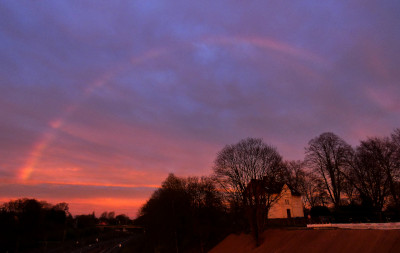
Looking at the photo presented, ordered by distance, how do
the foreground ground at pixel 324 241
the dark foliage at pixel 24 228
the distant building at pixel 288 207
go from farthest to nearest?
the dark foliage at pixel 24 228
the distant building at pixel 288 207
the foreground ground at pixel 324 241

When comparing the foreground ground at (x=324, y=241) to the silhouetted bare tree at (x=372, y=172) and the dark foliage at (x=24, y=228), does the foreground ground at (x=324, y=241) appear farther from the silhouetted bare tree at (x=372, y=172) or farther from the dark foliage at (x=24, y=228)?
the dark foliage at (x=24, y=228)

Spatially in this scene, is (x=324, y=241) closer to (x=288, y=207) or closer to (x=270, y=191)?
(x=270, y=191)

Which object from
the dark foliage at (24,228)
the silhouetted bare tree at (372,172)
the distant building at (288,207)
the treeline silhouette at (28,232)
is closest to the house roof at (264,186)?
the silhouetted bare tree at (372,172)

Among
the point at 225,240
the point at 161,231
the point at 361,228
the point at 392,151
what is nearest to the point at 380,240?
the point at 361,228

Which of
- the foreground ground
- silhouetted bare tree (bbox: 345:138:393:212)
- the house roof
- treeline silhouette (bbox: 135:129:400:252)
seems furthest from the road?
silhouetted bare tree (bbox: 345:138:393:212)

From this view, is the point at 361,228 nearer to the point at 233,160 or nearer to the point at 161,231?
the point at 233,160

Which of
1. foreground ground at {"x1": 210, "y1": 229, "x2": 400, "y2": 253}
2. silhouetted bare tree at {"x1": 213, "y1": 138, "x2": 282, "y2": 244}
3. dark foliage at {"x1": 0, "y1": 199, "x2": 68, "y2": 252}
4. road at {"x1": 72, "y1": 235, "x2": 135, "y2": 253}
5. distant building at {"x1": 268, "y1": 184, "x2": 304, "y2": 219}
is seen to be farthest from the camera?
road at {"x1": 72, "y1": 235, "x2": 135, "y2": 253}

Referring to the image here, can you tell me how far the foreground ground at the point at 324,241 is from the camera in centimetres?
2020

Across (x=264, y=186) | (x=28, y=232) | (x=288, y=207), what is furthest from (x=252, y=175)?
(x=28, y=232)

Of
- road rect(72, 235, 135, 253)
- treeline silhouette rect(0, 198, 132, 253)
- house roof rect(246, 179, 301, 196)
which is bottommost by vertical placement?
road rect(72, 235, 135, 253)

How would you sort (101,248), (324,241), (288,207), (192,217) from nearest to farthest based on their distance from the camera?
(324,241)
(192,217)
(288,207)
(101,248)

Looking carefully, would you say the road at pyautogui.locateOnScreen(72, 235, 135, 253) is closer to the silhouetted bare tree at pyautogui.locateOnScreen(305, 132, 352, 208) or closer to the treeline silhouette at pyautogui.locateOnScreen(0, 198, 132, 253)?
the treeline silhouette at pyautogui.locateOnScreen(0, 198, 132, 253)

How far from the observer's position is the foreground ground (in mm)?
20203

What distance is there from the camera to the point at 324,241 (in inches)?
1037
